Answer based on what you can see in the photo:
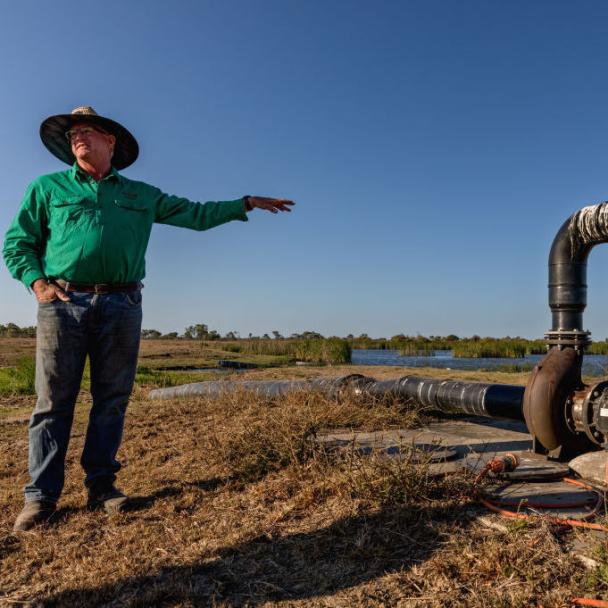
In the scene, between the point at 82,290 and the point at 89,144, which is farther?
the point at 89,144

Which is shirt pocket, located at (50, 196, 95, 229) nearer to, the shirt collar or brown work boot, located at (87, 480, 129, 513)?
the shirt collar

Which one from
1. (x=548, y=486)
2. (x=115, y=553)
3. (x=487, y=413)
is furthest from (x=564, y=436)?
(x=115, y=553)

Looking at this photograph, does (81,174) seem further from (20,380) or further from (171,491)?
(20,380)

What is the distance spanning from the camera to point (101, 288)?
3.01m

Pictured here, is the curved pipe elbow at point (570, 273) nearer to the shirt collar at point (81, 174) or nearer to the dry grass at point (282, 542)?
the dry grass at point (282, 542)

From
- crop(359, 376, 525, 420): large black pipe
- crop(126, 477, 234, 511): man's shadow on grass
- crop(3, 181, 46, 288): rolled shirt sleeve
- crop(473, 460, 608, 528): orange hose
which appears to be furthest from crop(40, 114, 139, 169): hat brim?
crop(359, 376, 525, 420): large black pipe

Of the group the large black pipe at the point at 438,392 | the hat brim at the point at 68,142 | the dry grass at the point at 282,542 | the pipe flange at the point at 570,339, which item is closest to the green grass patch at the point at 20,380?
the large black pipe at the point at 438,392

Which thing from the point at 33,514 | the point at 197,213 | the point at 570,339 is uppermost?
the point at 197,213

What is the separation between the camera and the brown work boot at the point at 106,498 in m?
2.95

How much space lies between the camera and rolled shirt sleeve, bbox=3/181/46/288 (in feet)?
9.61

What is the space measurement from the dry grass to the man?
314 mm

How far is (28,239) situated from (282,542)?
2.13m

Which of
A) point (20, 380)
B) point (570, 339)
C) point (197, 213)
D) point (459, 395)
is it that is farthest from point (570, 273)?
point (20, 380)

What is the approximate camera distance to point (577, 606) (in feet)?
5.69
